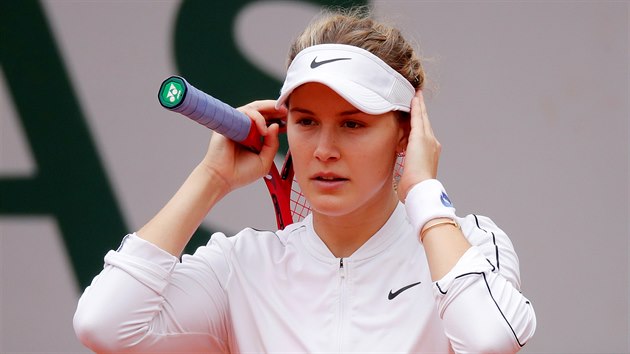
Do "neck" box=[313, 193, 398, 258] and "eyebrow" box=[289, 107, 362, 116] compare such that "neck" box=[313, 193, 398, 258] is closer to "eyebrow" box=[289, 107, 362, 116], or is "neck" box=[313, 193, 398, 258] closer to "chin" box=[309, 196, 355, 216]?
"chin" box=[309, 196, 355, 216]

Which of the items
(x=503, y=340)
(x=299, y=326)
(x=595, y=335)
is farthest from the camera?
(x=595, y=335)

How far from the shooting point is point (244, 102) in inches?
146

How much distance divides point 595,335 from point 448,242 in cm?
180

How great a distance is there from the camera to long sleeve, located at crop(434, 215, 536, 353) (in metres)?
1.95

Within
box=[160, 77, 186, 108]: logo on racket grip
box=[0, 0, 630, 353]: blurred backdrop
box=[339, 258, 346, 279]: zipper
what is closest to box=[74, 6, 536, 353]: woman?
box=[339, 258, 346, 279]: zipper

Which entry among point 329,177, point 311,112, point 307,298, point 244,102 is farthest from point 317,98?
point 244,102

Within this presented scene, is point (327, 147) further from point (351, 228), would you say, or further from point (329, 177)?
point (351, 228)

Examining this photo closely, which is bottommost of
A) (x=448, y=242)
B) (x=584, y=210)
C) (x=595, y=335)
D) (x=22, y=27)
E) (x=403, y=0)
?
(x=595, y=335)

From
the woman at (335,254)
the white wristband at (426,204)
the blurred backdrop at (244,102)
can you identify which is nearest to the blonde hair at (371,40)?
the woman at (335,254)

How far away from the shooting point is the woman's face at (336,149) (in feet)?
6.90

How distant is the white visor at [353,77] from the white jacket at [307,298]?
25 centimetres

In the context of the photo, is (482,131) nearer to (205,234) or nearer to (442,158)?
(442,158)

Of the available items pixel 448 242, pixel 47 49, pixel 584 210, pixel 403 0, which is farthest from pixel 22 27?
pixel 448 242

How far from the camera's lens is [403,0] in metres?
3.66
